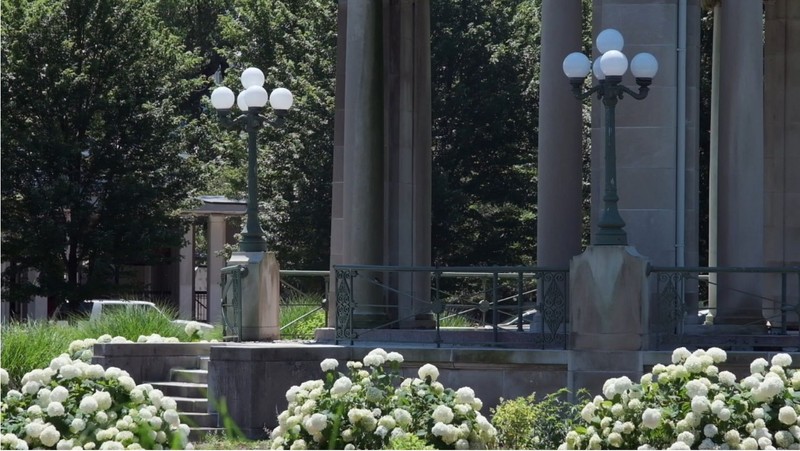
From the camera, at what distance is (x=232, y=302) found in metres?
26.1

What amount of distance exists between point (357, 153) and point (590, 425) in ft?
40.3

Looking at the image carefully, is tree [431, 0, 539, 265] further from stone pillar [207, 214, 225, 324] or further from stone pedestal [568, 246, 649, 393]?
stone pedestal [568, 246, 649, 393]

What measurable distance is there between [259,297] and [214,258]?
1614 inches

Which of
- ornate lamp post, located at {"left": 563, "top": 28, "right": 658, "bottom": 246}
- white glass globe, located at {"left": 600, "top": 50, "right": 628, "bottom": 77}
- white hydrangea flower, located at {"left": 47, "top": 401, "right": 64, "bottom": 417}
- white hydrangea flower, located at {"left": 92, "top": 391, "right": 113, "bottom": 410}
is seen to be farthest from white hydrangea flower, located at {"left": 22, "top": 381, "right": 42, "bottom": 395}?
white glass globe, located at {"left": 600, "top": 50, "right": 628, "bottom": 77}

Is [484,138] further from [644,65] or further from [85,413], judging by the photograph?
[85,413]

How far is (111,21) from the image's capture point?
51.8 metres

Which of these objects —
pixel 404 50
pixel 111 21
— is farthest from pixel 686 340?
pixel 111 21

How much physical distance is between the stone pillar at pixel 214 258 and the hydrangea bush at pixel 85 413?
4714 centimetres

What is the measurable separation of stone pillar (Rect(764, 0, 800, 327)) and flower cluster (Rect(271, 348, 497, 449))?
1779 centimetres

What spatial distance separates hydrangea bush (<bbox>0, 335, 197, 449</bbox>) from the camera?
43.1 ft

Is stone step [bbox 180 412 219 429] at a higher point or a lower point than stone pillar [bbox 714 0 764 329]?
lower

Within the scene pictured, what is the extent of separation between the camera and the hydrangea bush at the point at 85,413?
13.1 metres

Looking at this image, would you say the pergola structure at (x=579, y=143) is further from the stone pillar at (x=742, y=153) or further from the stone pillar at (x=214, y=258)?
the stone pillar at (x=214, y=258)

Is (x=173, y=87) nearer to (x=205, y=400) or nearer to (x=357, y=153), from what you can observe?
(x=357, y=153)
